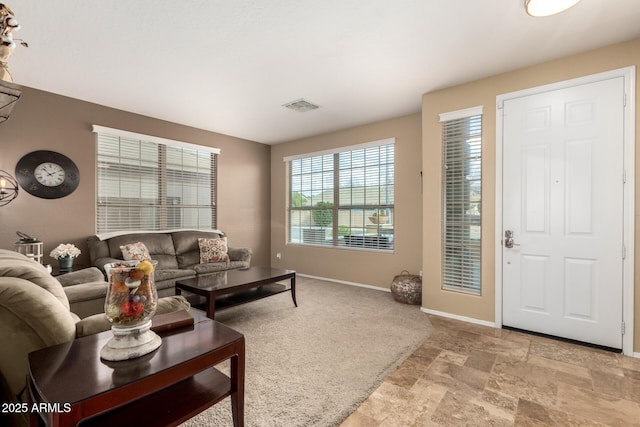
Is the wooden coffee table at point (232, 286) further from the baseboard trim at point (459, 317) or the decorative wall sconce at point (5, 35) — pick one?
the decorative wall sconce at point (5, 35)

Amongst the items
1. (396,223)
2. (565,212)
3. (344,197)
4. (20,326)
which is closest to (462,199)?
(565,212)

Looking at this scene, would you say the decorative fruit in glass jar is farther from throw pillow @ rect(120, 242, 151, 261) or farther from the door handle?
the door handle

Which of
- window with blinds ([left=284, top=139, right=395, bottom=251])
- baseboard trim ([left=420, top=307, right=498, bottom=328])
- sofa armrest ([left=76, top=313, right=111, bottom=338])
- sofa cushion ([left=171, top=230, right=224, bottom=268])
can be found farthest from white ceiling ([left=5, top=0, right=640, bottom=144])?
baseboard trim ([left=420, top=307, right=498, bottom=328])

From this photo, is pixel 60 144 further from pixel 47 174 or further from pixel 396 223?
pixel 396 223

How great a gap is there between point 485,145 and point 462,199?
62cm

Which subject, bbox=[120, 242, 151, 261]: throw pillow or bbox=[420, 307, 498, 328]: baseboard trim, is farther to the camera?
bbox=[120, 242, 151, 261]: throw pillow

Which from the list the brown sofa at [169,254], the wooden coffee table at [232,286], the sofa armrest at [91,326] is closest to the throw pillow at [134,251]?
the brown sofa at [169,254]

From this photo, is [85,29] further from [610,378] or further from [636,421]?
[610,378]

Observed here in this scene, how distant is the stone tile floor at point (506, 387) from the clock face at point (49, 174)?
4148mm

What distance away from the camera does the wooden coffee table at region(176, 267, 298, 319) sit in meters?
2.96

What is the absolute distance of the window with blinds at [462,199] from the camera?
3287 mm

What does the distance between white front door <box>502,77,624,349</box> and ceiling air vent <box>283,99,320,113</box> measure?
2270 mm

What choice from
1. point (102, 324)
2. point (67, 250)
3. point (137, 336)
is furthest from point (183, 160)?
point (137, 336)

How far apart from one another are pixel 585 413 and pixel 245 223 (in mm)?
5141
